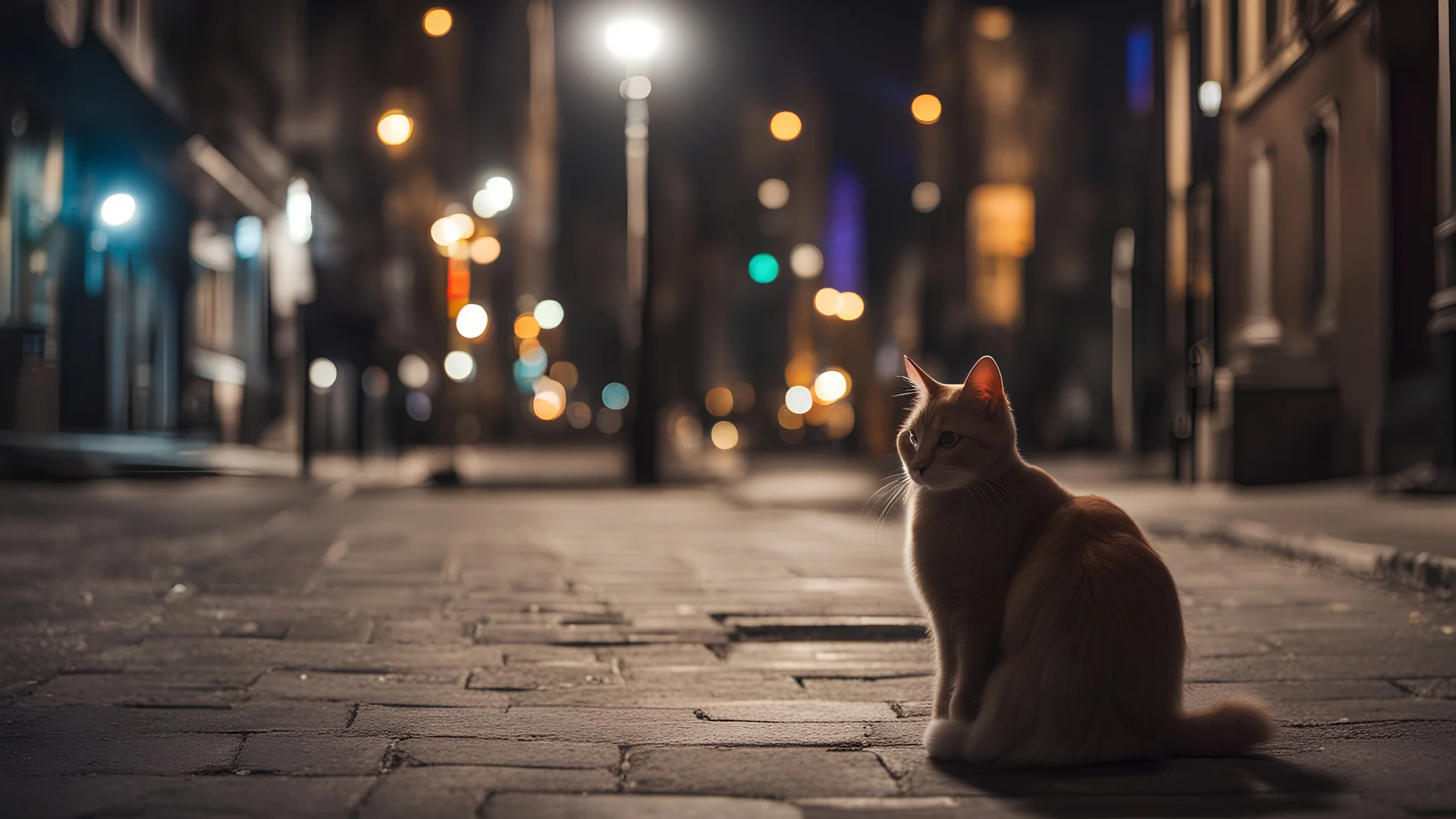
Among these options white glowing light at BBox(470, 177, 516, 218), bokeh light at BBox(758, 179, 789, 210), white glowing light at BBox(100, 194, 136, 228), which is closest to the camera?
white glowing light at BBox(100, 194, 136, 228)

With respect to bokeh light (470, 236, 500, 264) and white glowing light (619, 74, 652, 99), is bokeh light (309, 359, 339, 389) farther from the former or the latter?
white glowing light (619, 74, 652, 99)

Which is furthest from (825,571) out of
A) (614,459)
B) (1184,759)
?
(614,459)

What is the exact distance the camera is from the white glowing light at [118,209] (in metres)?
19.9

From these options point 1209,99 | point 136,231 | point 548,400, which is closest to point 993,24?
point 548,400

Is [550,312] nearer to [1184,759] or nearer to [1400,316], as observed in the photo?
[1400,316]

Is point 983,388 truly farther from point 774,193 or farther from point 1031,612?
point 774,193

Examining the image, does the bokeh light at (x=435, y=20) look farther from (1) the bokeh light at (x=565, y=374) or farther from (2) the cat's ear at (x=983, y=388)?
(1) the bokeh light at (x=565, y=374)

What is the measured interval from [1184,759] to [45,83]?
16.4 metres

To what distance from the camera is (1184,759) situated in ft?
12.8

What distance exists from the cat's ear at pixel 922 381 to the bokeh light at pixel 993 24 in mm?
65155

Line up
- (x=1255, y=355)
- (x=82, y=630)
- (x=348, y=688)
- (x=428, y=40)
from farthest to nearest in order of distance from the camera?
1. (x=428, y=40)
2. (x=1255, y=355)
3. (x=82, y=630)
4. (x=348, y=688)

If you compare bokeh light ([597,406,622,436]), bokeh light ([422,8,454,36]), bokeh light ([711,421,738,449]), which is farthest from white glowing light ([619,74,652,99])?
bokeh light ([597,406,622,436])

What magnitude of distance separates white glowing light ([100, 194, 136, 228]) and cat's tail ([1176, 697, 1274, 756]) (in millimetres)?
18818

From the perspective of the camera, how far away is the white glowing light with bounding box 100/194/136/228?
65.2 ft
